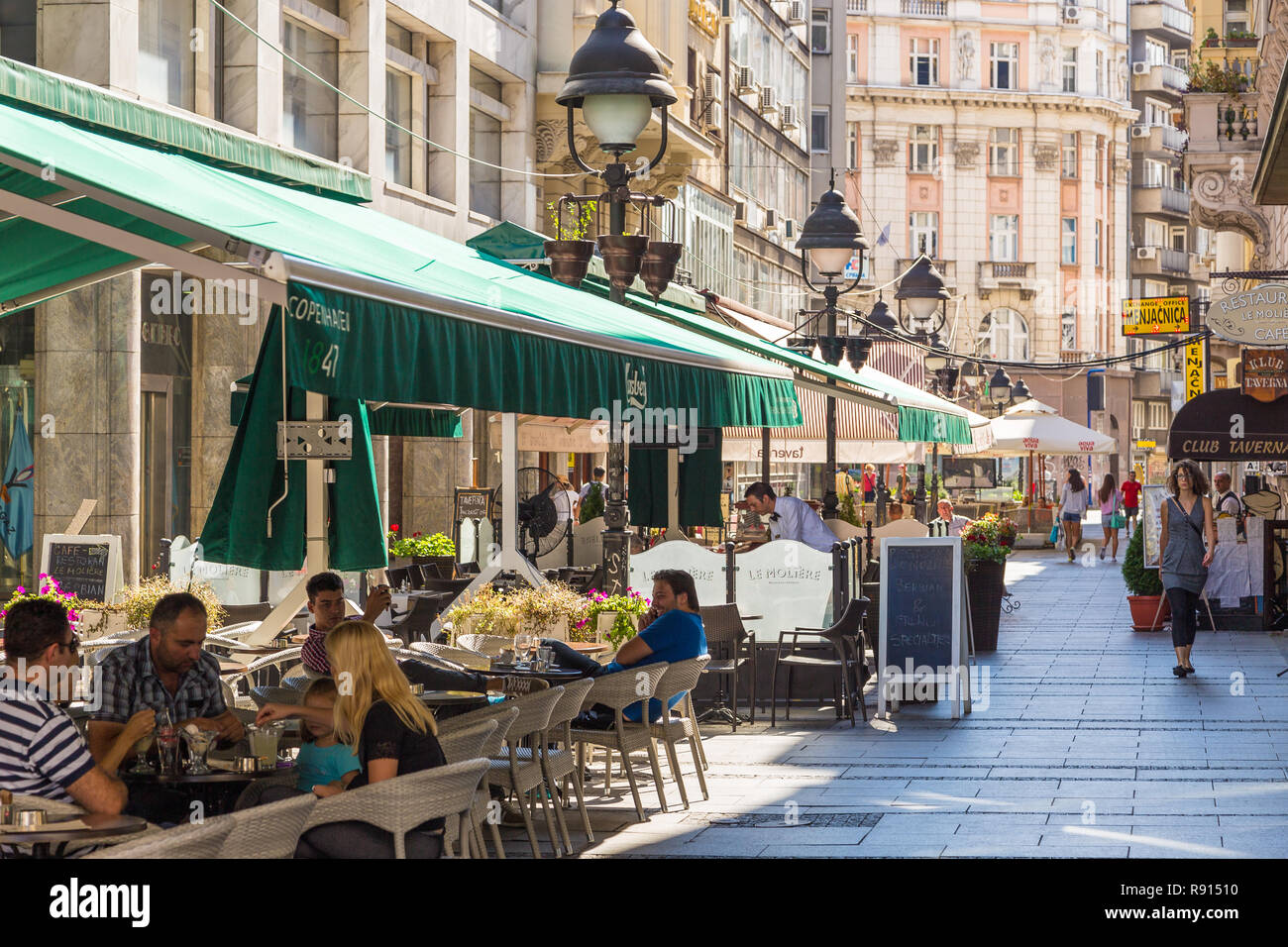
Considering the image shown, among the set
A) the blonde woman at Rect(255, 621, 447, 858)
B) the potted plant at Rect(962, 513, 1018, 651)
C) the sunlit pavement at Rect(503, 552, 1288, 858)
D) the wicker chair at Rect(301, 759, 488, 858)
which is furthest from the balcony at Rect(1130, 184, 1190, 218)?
the wicker chair at Rect(301, 759, 488, 858)

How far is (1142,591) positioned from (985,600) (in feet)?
10.1

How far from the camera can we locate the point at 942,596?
13.8 metres

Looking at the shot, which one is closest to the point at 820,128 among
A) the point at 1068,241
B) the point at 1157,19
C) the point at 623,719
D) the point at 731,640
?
the point at 1068,241

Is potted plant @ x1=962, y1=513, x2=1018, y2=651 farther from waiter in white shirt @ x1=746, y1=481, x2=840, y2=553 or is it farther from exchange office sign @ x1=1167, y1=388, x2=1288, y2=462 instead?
exchange office sign @ x1=1167, y1=388, x2=1288, y2=462

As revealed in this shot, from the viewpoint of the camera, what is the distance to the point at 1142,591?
A: 68.5ft

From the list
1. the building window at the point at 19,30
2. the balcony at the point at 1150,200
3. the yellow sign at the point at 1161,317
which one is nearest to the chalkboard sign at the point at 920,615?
the building window at the point at 19,30

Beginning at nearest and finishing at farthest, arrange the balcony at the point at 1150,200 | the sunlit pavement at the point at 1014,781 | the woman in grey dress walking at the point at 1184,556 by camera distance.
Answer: the sunlit pavement at the point at 1014,781
the woman in grey dress walking at the point at 1184,556
the balcony at the point at 1150,200

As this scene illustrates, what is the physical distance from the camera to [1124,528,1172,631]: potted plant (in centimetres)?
2078

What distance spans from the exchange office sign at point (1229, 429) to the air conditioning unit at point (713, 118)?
1763 centimetres

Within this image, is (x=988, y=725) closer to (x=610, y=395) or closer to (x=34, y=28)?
(x=610, y=395)

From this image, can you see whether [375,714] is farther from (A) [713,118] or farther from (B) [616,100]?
(A) [713,118]

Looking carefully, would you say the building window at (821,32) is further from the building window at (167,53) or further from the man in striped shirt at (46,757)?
the man in striped shirt at (46,757)

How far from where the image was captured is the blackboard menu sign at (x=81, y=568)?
1352 cm

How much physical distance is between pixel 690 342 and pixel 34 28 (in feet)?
28.1
